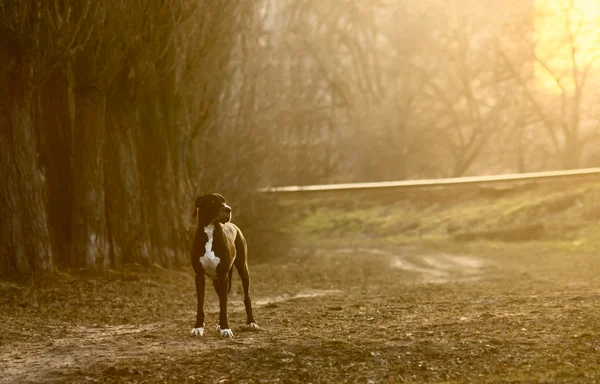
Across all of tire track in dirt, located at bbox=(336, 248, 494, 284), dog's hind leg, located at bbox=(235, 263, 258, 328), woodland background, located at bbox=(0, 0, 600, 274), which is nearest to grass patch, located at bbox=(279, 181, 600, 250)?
woodland background, located at bbox=(0, 0, 600, 274)

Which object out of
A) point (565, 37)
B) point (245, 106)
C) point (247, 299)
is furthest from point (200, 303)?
point (565, 37)

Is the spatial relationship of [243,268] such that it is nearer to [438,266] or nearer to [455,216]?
[438,266]

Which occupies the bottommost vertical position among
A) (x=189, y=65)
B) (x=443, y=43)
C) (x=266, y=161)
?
(x=266, y=161)

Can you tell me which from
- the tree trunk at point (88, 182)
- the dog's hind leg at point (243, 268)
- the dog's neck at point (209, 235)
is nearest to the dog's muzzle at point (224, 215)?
the dog's neck at point (209, 235)

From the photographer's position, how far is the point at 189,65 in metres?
18.3

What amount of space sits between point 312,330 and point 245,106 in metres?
13.1

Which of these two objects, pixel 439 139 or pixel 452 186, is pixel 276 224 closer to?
pixel 452 186

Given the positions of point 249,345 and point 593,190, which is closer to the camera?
point 249,345

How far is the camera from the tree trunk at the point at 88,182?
15992mm

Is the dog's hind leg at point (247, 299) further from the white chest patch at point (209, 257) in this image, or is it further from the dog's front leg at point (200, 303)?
the white chest patch at point (209, 257)

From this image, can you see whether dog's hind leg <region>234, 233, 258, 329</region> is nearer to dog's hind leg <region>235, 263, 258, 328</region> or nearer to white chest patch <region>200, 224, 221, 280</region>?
dog's hind leg <region>235, 263, 258, 328</region>

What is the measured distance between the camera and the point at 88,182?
631 inches

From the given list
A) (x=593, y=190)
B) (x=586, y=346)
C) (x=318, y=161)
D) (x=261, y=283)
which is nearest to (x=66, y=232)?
(x=261, y=283)

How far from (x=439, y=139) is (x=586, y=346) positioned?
3081 cm
